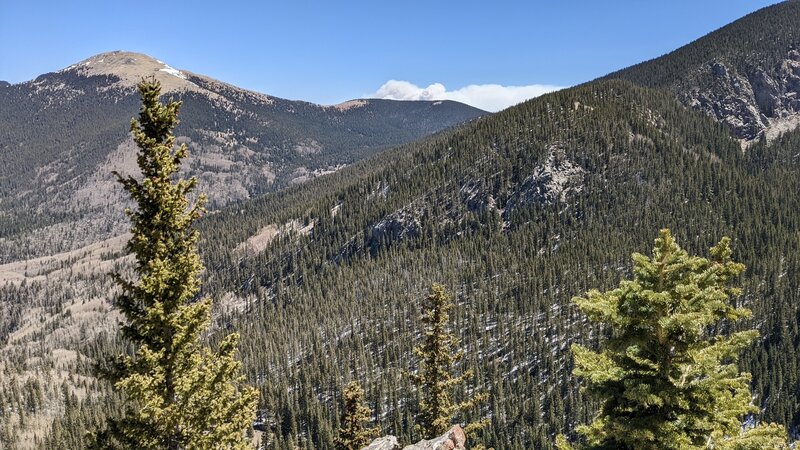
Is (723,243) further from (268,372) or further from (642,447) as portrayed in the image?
(268,372)

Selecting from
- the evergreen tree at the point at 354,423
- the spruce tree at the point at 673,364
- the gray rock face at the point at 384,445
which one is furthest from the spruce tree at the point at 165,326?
the evergreen tree at the point at 354,423

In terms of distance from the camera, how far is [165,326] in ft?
52.5

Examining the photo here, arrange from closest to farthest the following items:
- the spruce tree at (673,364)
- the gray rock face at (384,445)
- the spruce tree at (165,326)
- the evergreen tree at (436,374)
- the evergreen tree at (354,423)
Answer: the spruce tree at (673,364) < the spruce tree at (165,326) < the gray rock face at (384,445) < the evergreen tree at (436,374) < the evergreen tree at (354,423)

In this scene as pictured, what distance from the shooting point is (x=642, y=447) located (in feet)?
43.8

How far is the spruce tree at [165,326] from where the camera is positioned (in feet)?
51.7

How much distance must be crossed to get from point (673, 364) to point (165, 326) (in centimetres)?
1559

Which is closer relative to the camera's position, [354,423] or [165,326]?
[165,326]

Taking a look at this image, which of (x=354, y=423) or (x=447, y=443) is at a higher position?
(x=447, y=443)

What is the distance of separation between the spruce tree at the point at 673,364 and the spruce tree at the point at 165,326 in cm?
1181

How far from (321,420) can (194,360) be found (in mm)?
127678

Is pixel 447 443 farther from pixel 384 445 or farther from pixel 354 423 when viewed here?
pixel 354 423

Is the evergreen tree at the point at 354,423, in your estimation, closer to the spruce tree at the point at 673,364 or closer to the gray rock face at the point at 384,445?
the gray rock face at the point at 384,445

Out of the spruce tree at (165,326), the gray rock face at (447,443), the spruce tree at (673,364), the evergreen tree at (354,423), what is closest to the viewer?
the spruce tree at (673,364)

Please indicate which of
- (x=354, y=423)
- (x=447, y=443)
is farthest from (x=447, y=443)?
(x=354, y=423)
